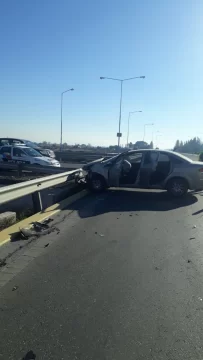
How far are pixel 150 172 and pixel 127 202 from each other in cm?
173

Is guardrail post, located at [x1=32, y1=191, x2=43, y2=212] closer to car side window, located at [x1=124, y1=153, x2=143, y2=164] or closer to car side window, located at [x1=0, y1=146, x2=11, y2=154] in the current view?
car side window, located at [x1=124, y1=153, x2=143, y2=164]

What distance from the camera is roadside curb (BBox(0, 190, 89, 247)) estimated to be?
5832mm

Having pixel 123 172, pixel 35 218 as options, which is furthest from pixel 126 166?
pixel 35 218

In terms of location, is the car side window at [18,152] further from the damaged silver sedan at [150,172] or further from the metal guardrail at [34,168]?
the damaged silver sedan at [150,172]

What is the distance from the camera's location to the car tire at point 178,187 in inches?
442

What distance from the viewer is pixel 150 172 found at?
11500mm

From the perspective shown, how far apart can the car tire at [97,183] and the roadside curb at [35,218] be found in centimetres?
49

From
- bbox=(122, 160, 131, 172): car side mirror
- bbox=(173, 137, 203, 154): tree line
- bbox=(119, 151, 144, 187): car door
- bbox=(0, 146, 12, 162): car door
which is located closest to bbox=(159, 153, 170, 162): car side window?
bbox=(119, 151, 144, 187): car door

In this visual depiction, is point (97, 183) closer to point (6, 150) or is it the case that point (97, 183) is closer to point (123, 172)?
point (123, 172)

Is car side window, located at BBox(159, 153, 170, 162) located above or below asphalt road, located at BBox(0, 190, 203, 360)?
above

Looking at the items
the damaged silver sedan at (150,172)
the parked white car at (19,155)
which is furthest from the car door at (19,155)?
the damaged silver sedan at (150,172)

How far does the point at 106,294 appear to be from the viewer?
3916 millimetres

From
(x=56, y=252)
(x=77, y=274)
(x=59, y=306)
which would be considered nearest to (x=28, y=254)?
(x=56, y=252)

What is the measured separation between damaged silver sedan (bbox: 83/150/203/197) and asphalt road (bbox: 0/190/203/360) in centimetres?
440
